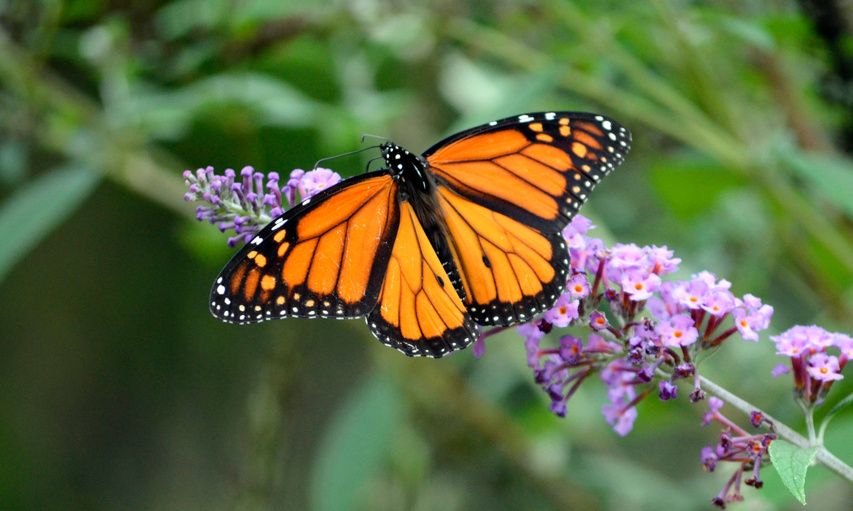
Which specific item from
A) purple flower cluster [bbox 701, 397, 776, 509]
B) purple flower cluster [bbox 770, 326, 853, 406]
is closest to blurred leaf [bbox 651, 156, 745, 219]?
purple flower cluster [bbox 770, 326, 853, 406]

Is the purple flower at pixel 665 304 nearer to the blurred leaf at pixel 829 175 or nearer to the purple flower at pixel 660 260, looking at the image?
the purple flower at pixel 660 260

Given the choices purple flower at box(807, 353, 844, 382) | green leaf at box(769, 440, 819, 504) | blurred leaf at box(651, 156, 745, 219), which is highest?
blurred leaf at box(651, 156, 745, 219)

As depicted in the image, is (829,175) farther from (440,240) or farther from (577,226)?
(440,240)

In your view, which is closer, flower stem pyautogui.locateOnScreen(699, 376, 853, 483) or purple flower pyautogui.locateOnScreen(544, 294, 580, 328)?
flower stem pyautogui.locateOnScreen(699, 376, 853, 483)

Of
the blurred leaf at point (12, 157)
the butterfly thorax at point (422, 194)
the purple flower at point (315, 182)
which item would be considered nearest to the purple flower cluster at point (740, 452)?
the butterfly thorax at point (422, 194)

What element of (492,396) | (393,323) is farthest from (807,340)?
(492,396)

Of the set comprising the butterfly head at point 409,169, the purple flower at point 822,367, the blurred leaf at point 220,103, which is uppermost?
the blurred leaf at point 220,103

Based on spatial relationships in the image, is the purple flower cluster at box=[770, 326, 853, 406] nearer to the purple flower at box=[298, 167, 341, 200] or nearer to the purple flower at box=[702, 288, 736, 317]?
the purple flower at box=[702, 288, 736, 317]
